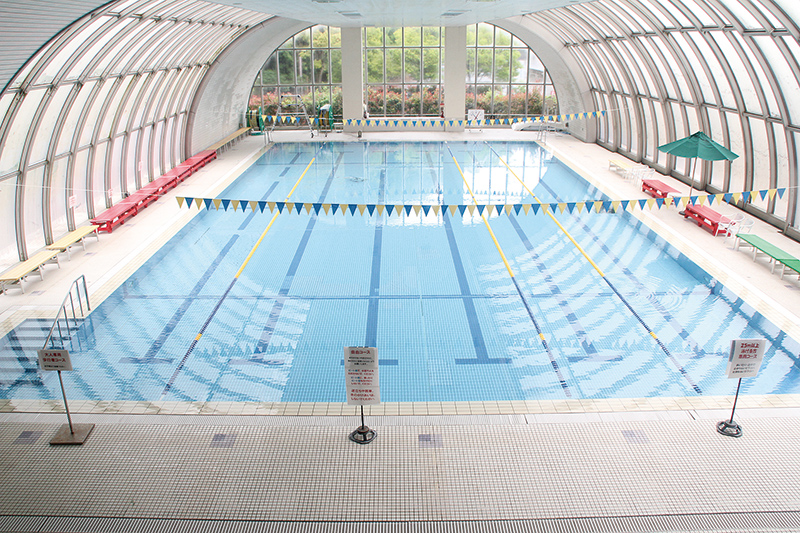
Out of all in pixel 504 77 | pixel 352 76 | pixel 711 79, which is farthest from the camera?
pixel 504 77

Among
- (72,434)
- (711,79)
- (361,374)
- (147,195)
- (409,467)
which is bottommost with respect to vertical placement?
(409,467)

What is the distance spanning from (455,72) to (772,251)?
1975 cm

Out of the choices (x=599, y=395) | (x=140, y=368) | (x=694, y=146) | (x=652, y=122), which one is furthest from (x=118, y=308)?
(x=652, y=122)

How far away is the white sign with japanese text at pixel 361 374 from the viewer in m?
6.31

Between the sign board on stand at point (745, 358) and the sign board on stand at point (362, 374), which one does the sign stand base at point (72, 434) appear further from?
the sign board on stand at point (745, 358)

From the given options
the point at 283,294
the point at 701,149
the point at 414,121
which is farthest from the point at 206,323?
the point at 414,121

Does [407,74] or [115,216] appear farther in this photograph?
[407,74]

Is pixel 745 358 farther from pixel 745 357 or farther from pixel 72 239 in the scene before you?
pixel 72 239

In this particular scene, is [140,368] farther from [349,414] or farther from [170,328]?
[349,414]

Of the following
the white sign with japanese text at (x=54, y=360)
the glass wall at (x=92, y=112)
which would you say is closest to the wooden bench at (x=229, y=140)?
the glass wall at (x=92, y=112)

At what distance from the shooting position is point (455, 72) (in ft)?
92.6

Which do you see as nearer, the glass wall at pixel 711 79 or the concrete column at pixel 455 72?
the glass wall at pixel 711 79

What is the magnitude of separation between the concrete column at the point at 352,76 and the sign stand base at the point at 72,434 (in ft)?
77.9

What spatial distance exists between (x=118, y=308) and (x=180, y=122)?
11851 millimetres
